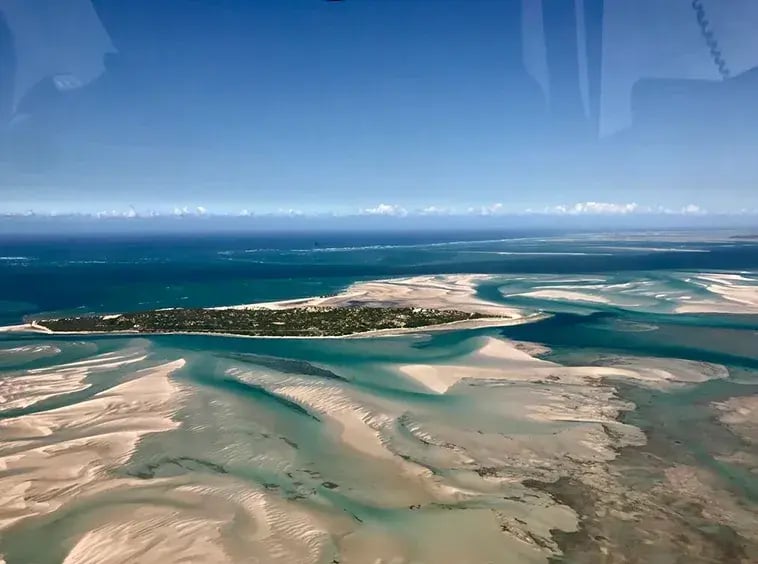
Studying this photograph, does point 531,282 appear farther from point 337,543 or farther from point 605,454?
point 337,543

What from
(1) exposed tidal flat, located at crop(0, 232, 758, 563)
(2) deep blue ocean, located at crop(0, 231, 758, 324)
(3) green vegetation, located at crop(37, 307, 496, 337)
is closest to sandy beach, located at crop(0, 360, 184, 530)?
(1) exposed tidal flat, located at crop(0, 232, 758, 563)

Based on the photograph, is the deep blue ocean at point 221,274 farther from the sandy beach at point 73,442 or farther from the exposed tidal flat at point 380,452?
the sandy beach at point 73,442

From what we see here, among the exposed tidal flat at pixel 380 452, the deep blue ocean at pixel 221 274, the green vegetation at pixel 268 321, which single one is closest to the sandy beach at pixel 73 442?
the exposed tidal flat at pixel 380 452

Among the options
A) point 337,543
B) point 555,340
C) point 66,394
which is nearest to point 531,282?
point 555,340

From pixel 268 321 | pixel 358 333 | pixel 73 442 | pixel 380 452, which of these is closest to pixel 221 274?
pixel 268 321

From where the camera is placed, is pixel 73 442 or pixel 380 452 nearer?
pixel 380 452

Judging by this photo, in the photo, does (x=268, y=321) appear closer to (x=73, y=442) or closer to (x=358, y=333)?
(x=358, y=333)
